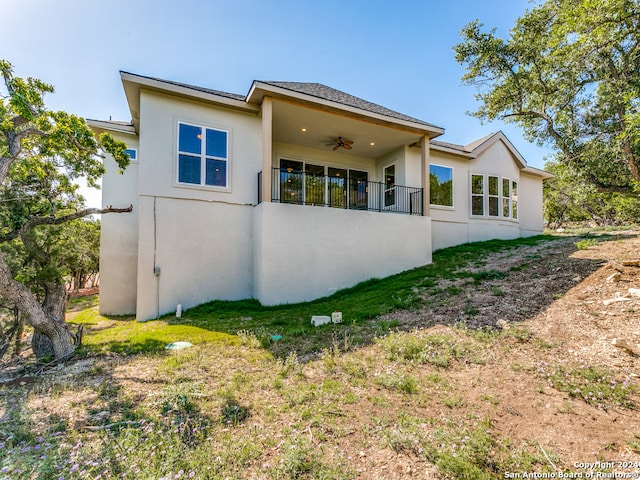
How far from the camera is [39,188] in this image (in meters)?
6.85

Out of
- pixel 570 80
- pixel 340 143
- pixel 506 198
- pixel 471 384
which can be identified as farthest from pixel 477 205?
pixel 471 384

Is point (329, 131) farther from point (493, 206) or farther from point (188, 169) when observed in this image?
point (493, 206)

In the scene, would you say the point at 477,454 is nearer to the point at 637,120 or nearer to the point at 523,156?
the point at 637,120

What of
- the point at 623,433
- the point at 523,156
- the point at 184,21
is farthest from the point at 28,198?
the point at 523,156

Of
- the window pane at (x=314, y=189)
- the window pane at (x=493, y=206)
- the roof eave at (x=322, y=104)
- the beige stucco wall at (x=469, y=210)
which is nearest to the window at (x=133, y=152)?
the roof eave at (x=322, y=104)

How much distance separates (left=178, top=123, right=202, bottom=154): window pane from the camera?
7.94 meters

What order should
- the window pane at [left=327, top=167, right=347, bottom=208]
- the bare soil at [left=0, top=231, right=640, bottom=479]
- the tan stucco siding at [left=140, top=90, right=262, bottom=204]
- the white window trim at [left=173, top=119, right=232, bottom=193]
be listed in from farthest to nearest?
the window pane at [left=327, top=167, right=347, bottom=208]
the white window trim at [left=173, top=119, right=232, bottom=193]
the tan stucco siding at [left=140, top=90, right=262, bottom=204]
the bare soil at [left=0, top=231, right=640, bottom=479]

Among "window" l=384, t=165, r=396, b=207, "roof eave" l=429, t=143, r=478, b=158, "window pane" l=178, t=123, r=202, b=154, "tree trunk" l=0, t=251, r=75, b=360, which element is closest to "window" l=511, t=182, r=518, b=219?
"roof eave" l=429, t=143, r=478, b=158

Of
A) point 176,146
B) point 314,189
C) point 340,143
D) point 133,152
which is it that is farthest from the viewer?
point 314,189

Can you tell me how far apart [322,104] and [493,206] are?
9.55 meters

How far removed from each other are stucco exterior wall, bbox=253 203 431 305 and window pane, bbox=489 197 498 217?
17.2 ft

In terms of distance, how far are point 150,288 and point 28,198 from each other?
132 inches

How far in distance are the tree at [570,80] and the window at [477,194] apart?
2.75 metres

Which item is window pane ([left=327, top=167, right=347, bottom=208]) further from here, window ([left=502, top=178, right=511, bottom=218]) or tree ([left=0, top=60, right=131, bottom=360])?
window ([left=502, top=178, right=511, bottom=218])
